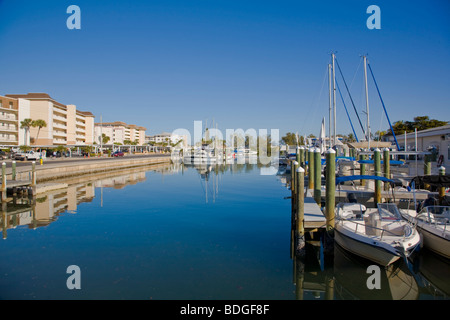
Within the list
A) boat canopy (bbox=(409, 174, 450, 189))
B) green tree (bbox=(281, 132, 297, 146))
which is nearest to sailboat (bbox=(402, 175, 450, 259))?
boat canopy (bbox=(409, 174, 450, 189))

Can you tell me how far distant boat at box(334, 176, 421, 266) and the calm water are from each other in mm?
618

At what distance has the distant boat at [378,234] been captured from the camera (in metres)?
9.59

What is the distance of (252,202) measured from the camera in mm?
22422

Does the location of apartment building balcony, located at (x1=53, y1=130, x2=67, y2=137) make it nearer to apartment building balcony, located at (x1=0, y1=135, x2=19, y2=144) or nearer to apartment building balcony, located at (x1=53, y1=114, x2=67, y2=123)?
apartment building balcony, located at (x1=53, y1=114, x2=67, y2=123)

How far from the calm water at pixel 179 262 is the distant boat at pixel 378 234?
0.62 m

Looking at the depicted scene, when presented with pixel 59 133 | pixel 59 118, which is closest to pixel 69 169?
pixel 59 133

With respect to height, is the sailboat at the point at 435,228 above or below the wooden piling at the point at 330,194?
below

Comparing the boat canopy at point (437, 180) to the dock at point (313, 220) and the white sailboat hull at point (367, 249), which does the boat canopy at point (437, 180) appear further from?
the white sailboat hull at point (367, 249)

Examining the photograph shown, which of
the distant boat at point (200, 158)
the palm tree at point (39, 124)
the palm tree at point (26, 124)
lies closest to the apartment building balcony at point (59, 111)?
the palm tree at point (39, 124)

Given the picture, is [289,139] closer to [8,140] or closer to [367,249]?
[8,140]

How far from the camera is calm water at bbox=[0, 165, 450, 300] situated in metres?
8.86
